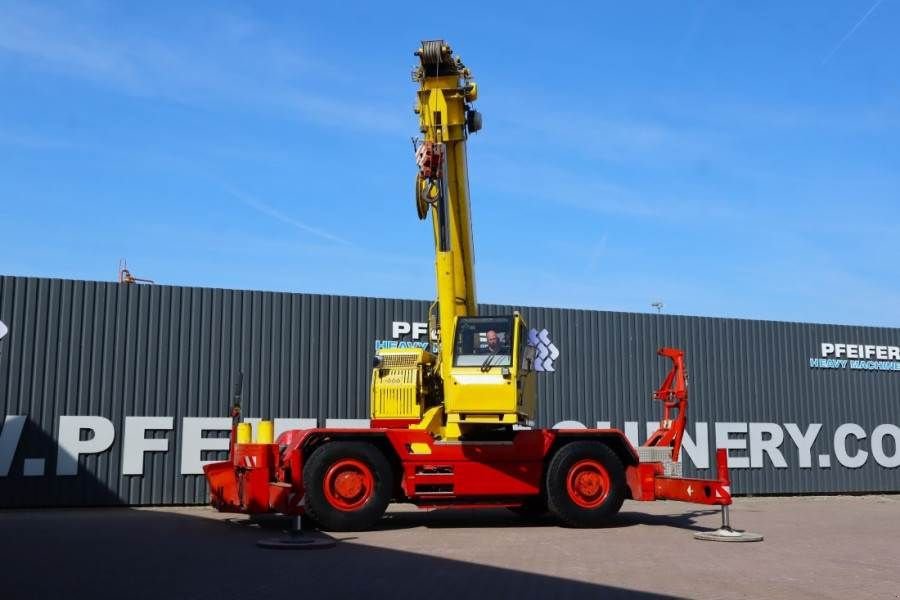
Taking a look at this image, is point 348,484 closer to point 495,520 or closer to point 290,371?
point 495,520

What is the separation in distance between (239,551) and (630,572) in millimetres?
4942

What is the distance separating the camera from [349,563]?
10.2 meters

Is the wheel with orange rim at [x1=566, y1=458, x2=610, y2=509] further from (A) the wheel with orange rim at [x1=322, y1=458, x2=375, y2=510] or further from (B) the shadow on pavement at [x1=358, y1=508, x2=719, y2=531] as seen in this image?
(A) the wheel with orange rim at [x1=322, y1=458, x2=375, y2=510]

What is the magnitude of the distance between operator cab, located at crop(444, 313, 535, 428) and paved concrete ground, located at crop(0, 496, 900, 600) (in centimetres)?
185

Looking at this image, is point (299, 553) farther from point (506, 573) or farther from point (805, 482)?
point (805, 482)

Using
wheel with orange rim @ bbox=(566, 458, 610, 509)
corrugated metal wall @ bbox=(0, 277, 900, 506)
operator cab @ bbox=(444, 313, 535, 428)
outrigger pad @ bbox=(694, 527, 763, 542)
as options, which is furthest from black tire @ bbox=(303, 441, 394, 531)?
corrugated metal wall @ bbox=(0, 277, 900, 506)

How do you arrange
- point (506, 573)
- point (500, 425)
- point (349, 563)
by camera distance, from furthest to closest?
point (500, 425) → point (349, 563) → point (506, 573)

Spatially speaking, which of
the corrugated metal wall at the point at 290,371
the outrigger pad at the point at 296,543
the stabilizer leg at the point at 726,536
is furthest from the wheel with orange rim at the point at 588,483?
the corrugated metal wall at the point at 290,371

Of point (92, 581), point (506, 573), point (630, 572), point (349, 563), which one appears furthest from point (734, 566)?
point (92, 581)

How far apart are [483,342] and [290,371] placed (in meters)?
7.47

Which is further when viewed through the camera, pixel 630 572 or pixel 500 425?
pixel 500 425

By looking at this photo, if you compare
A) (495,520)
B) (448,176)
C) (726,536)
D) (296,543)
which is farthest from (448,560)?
(448,176)

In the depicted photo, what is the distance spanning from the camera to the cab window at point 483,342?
538 inches

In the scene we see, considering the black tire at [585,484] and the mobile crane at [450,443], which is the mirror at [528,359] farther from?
the black tire at [585,484]
